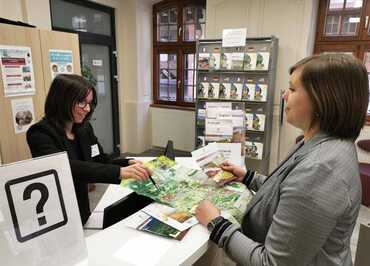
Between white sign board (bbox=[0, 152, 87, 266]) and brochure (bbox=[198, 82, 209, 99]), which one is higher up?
brochure (bbox=[198, 82, 209, 99])

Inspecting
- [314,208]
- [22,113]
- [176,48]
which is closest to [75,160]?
[314,208]

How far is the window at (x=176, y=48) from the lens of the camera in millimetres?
4560

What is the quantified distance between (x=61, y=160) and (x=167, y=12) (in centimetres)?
447

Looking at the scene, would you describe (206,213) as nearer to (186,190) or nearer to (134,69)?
(186,190)

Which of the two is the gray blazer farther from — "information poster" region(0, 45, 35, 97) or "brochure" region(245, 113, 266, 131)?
"brochure" region(245, 113, 266, 131)

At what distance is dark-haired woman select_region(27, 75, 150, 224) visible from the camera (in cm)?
130

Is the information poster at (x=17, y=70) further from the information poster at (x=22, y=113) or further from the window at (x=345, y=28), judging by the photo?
the window at (x=345, y=28)

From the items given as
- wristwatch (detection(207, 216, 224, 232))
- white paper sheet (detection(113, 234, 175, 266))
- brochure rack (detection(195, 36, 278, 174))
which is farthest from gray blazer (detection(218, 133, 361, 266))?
brochure rack (detection(195, 36, 278, 174))

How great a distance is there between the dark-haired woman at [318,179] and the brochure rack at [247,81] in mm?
2559

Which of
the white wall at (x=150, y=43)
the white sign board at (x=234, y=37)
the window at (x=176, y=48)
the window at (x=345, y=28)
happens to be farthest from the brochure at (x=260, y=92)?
the window at (x=176, y=48)

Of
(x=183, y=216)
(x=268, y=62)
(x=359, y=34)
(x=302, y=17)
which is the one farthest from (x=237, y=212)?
(x=359, y=34)

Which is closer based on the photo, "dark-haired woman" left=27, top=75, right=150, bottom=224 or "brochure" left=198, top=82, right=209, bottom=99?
"dark-haired woman" left=27, top=75, right=150, bottom=224

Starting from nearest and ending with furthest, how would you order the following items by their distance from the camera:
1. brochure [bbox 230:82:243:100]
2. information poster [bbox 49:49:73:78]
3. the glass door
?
1. information poster [bbox 49:49:73:78]
2. brochure [bbox 230:82:243:100]
3. the glass door

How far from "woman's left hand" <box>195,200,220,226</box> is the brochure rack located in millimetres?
2363
